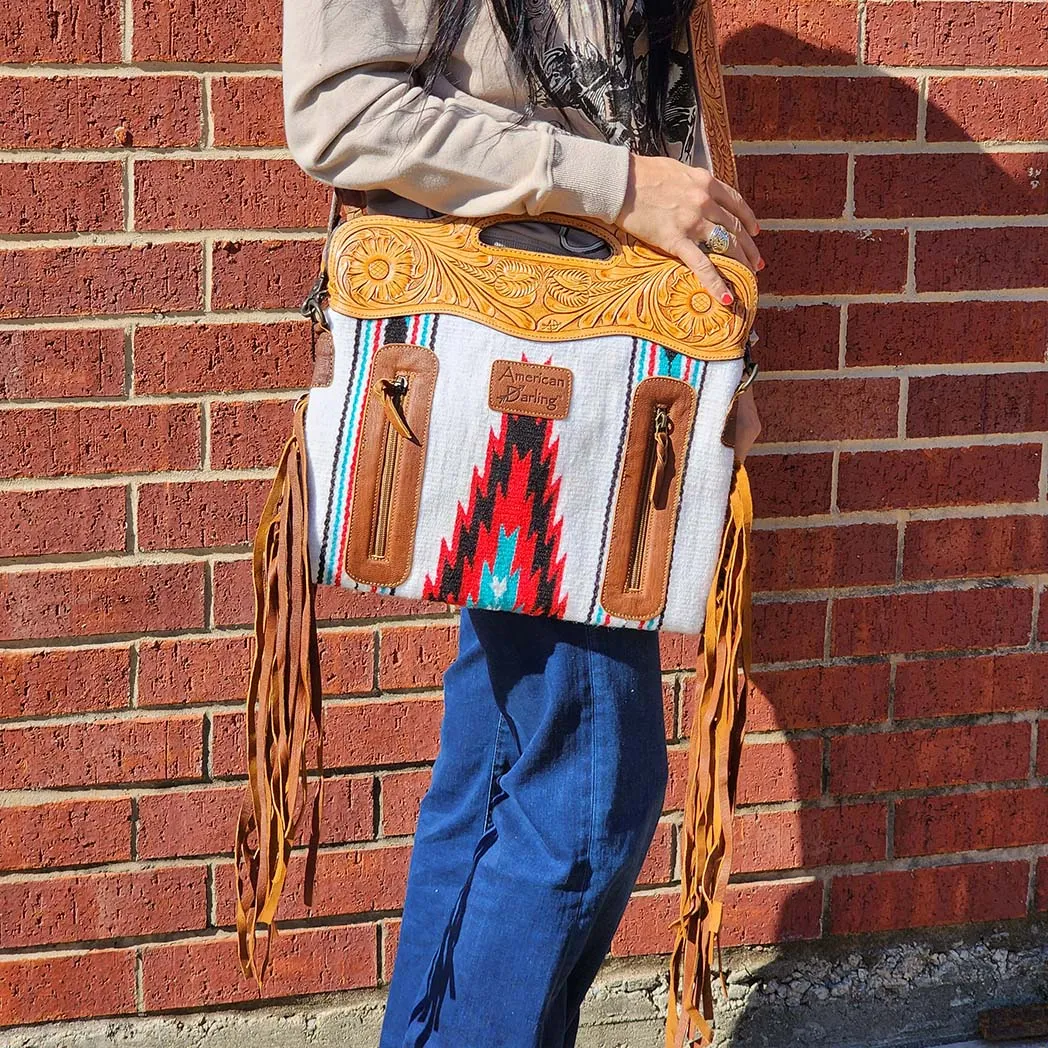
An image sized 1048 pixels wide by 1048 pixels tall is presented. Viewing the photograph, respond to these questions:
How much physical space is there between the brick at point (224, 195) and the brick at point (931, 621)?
103cm

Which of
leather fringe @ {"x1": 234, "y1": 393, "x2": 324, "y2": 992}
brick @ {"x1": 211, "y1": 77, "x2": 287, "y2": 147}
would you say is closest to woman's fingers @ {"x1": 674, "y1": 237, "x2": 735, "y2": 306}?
leather fringe @ {"x1": 234, "y1": 393, "x2": 324, "y2": 992}

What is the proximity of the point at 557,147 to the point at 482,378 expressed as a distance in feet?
0.82

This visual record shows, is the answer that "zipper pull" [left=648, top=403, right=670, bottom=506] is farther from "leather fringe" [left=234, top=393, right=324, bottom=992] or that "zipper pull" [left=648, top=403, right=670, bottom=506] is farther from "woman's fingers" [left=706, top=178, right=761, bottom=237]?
"leather fringe" [left=234, top=393, right=324, bottom=992]

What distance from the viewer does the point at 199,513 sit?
1.86 metres

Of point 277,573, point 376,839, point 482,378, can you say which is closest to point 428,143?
point 482,378

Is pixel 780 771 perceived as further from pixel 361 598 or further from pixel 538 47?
pixel 538 47

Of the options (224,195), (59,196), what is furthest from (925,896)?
(59,196)

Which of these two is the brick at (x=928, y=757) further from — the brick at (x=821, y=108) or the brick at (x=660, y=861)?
the brick at (x=821, y=108)

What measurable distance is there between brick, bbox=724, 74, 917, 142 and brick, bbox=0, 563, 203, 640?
104 cm

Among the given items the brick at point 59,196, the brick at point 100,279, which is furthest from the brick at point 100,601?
the brick at point 59,196

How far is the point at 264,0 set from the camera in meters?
1.75

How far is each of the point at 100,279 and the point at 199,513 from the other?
0.35 m

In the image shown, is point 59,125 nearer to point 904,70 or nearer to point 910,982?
point 904,70

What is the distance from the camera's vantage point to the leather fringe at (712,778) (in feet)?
4.73
